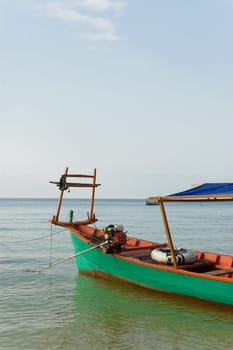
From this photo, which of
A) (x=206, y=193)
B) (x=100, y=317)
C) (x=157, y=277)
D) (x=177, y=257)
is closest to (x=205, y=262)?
(x=177, y=257)

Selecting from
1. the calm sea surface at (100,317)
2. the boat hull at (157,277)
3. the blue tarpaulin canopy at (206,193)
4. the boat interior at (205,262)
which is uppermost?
the blue tarpaulin canopy at (206,193)

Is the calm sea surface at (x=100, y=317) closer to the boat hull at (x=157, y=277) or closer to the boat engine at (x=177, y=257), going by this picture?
the boat hull at (x=157, y=277)

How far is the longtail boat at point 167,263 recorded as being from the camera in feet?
33.1

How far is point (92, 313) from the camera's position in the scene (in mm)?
10695

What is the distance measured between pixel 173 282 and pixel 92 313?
7.85ft

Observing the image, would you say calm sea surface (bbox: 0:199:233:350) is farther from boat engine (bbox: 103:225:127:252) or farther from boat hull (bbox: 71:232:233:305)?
boat engine (bbox: 103:225:127:252)

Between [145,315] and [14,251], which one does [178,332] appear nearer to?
[145,315]

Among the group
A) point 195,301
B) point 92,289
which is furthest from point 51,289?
point 195,301

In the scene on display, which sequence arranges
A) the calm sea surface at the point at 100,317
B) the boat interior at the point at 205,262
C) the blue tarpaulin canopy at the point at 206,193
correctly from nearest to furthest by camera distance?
the calm sea surface at the point at 100,317 → the blue tarpaulin canopy at the point at 206,193 → the boat interior at the point at 205,262

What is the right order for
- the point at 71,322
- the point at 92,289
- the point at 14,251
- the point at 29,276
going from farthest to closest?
1. the point at 14,251
2. the point at 29,276
3. the point at 92,289
4. the point at 71,322

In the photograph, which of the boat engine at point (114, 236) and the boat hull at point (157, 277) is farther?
the boat engine at point (114, 236)

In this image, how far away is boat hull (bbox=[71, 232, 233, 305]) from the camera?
32.8 ft

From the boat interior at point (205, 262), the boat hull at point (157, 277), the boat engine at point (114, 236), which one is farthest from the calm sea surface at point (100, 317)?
the boat engine at point (114, 236)

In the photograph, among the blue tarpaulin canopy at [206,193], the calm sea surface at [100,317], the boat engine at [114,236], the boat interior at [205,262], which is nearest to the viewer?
the calm sea surface at [100,317]
